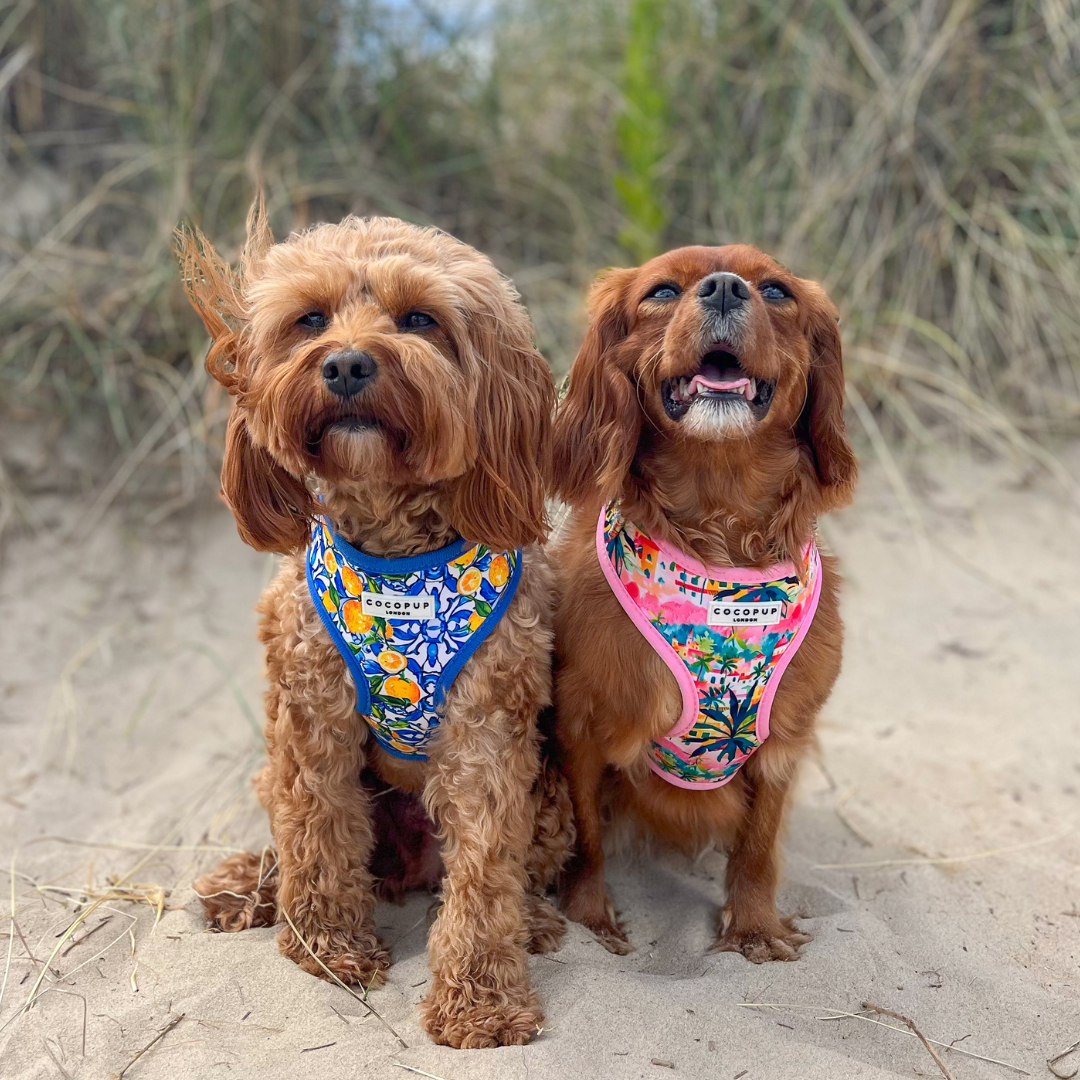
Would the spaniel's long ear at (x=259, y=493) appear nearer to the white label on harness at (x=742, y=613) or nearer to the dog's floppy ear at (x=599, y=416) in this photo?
the dog's floppy ear at (x=599, y=416)

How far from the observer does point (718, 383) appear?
2615 millimetres

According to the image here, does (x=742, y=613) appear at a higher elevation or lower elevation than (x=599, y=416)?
lower

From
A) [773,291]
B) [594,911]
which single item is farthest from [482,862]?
[773,291]

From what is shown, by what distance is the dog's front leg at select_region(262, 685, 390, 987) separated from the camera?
2801mm

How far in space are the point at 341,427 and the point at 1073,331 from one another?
15.0 ft

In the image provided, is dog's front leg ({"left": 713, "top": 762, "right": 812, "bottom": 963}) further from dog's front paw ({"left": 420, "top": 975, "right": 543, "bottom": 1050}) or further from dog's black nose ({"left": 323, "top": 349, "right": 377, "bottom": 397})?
dog's black nose ({"left": 323, "top": 349, "right": 377, "bottom": 397})

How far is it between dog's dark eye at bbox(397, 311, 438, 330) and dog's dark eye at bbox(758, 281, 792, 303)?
2.70ft

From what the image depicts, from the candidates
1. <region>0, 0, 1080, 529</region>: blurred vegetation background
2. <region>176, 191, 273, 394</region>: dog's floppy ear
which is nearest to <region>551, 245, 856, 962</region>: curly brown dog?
<region>176, 191, 273, 394</region>: dog's floppy ear

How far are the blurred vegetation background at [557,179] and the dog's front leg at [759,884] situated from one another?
2.81m

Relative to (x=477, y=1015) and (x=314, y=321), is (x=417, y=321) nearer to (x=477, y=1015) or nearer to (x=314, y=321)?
(x=314, y=321)

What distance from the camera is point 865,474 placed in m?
5.61

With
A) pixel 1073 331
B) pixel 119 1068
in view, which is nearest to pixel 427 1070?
pixel 119 1068

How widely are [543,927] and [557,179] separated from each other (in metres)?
4.58

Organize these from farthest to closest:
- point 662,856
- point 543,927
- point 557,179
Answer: point 557,179
point 662,856
point 543,927
